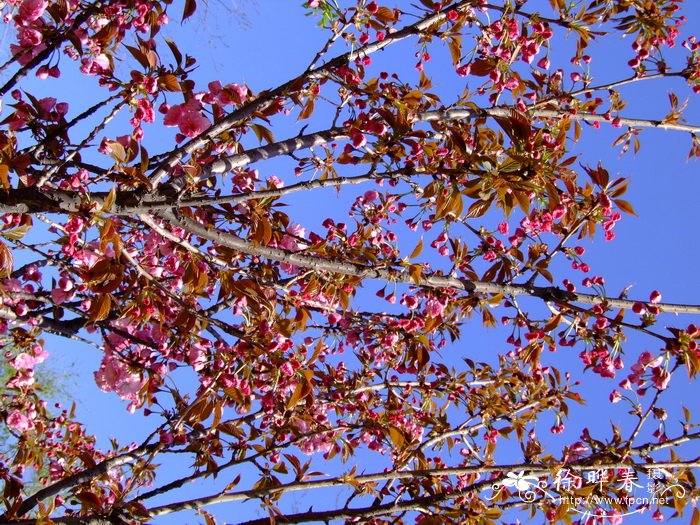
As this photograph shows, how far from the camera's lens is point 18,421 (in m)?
3.03

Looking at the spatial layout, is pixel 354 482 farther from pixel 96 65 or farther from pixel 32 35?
pixel 32 35

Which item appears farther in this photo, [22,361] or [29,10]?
[22,361]

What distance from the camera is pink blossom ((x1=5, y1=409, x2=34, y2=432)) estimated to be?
3027 mm

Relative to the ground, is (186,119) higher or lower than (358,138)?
higher

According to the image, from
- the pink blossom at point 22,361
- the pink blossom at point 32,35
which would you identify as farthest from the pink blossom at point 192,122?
the pink blossom at point 22,361

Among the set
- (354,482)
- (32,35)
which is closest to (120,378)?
(354,482)

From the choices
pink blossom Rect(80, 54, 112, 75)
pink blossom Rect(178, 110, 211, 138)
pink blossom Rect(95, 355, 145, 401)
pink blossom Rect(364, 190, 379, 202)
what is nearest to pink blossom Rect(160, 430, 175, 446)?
pink blossom Rect(95, 355, 145, 401)

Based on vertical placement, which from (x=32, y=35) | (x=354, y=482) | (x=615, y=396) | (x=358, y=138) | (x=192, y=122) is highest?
(x=32, y=35)

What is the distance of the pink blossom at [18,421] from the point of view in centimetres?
303

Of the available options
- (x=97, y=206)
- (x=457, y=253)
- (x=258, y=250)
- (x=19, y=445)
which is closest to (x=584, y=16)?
(x=457, y=253)

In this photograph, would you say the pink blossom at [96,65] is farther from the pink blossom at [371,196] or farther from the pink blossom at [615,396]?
the pink blossom at [615,396]

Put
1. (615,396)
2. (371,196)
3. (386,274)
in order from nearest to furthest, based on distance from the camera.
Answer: (386,274) → (615,396) → (371,196)

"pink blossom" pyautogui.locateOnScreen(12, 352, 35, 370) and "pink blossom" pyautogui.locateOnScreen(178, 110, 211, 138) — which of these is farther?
"pink blossom" pyautogui.locateOnScreen(12, 352, 35, 370)

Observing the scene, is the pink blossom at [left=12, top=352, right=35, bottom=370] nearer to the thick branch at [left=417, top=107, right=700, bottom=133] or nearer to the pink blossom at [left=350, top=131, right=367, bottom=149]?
the pink blossom at [left=350, top=131, right=367, bottom=149]
